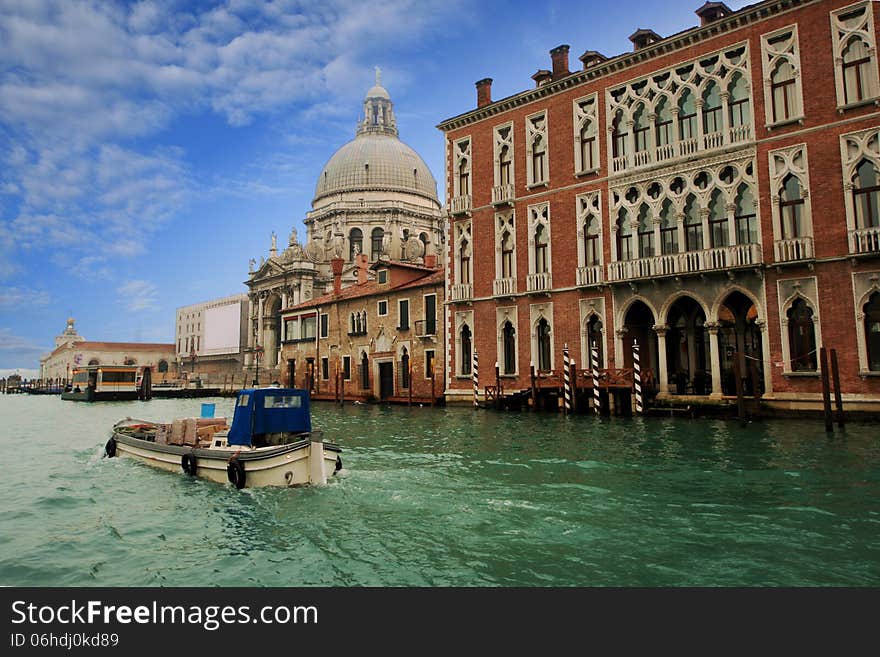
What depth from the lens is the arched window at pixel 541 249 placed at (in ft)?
82.8

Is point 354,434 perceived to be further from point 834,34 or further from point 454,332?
point 834,34

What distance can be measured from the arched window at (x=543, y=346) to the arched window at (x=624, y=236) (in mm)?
4021

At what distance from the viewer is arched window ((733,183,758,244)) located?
20000mm

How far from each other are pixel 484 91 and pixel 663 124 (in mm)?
9443

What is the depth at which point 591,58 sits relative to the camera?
2453cm

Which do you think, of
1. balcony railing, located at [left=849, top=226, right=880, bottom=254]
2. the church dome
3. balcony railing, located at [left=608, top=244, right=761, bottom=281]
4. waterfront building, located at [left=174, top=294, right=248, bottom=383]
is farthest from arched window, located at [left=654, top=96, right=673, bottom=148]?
waterfront building, located at [left=174, top=294, right=248, bottom=383]

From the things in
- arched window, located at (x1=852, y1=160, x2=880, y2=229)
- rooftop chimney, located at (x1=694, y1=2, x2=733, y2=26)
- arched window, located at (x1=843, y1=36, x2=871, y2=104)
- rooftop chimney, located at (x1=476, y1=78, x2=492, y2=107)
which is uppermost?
rooftop chimney, located at (x1=476, y1=78, x2=492, y2=107)

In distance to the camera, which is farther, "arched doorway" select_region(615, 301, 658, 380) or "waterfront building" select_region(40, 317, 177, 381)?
"waterfront building" select_region(40, 317, 177, 381)

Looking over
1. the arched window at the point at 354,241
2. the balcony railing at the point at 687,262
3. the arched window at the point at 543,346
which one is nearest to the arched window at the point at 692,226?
the balcony railing at the point at 687,262

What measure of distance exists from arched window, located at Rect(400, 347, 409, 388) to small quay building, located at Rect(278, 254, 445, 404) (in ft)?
0.17

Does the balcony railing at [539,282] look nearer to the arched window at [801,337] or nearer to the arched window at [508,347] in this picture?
the arched window at [508,347]

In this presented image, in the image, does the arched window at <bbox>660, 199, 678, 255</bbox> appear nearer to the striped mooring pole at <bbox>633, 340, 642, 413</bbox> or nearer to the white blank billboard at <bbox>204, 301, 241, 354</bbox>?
the striped mooring pole at <bbox>633, 340, 642, 413</bbox>

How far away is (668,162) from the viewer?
21812 mm
